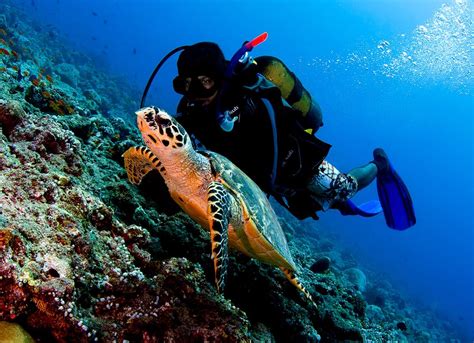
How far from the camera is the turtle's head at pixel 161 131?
7.07ft

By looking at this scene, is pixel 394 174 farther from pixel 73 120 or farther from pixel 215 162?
pixel 73 120

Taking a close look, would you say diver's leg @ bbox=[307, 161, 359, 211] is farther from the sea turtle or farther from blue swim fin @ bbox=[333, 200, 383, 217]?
the sea turtle

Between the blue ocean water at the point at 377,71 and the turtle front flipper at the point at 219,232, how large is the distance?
36.9 metres

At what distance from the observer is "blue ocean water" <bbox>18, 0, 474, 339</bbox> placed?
4995 cm

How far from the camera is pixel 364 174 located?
16.3 feet

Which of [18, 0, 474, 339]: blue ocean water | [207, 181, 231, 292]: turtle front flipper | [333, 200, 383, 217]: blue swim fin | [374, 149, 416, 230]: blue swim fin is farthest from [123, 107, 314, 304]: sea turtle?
[18, 0, 474, 339]: blue ocean water

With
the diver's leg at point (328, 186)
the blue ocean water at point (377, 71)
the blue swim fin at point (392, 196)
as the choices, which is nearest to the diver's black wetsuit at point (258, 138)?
the diver's leg at point (328, 186)

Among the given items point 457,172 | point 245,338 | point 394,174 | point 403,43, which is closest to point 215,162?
point 245,338

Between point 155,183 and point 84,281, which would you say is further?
point 155,183

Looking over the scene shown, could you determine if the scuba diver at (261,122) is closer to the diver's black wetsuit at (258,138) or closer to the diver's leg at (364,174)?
the diver's black wetsuit at (258,138)

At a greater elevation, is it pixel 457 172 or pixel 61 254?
pixel 457 172

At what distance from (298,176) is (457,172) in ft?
363

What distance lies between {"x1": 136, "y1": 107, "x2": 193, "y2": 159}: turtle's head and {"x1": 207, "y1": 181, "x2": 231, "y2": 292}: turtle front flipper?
1.43 ft

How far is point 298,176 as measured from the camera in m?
3.88
